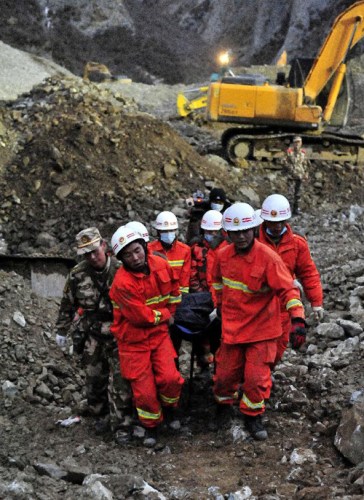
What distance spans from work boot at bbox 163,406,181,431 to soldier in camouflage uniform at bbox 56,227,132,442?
0.36 meters

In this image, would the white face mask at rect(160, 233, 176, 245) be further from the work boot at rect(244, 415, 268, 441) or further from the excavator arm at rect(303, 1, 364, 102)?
the excavator arm at rect(303, 1, 364, 102)

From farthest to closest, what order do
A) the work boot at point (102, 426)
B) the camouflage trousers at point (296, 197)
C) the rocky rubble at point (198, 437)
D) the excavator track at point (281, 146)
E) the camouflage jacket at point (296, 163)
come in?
the excavator track at point (281, 146) → the camouflage trousers at point (296, 197) → the camouflage jacket at point (296, 163) → the work boot at point (102, 426) → the rocky rubble at point (198, 437)

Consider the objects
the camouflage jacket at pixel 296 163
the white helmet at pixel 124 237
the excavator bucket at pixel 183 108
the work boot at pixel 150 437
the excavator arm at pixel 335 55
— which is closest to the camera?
the white helmet at pixel 124 237

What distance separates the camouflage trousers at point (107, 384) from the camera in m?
5.11

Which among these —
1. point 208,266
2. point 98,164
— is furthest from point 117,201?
point 208,266

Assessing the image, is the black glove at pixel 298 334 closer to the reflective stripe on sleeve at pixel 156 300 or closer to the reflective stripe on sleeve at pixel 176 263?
the reflective stripe on sleeve at pixel 156 300

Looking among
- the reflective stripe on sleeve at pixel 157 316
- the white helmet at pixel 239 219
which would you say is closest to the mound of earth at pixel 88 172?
the reflective stripe on sleeve at pixel 157 316

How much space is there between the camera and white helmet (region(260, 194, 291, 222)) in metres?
5.16

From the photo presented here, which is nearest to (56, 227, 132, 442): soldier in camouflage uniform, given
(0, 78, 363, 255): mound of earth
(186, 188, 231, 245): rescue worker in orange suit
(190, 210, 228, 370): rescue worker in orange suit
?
(190, 210, 228, 370): rescue worker in orange suit

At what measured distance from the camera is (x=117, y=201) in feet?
38.7

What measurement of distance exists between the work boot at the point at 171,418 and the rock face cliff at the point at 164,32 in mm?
32166

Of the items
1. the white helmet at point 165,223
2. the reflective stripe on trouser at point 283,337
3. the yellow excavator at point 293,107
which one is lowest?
the reflective stripe on trouser at point 283,337

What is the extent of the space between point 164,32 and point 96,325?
4176 centimetres

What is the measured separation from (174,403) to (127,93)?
73.8 feet
